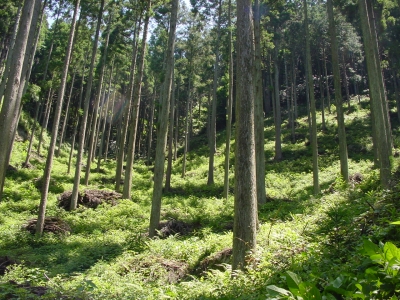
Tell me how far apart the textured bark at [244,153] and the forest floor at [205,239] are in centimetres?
38

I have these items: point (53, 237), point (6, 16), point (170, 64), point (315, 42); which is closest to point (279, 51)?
point (315, 42)

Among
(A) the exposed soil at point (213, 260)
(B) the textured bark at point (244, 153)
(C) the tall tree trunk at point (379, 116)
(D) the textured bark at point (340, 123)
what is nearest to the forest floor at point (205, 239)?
(A) the exposed soil at point (213, 260)

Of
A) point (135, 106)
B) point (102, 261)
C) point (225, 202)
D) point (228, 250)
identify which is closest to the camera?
point (228, 250)

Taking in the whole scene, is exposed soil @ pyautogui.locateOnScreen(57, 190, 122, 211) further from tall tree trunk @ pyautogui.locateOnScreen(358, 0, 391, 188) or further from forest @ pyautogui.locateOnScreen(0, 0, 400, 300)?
tall tree trunk @ pyautogui.locateOnScreen(358, 0, 391, 188)

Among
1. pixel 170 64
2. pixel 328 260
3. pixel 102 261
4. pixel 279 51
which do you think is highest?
pixel 279 51

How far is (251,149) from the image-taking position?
6055mm

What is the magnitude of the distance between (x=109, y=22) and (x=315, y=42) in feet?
82.4

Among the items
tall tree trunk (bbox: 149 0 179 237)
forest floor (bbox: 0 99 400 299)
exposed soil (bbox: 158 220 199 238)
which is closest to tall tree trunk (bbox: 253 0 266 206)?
forest floor (bbox: 0 99 400 299)

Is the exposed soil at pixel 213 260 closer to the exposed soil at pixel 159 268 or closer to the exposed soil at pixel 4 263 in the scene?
the exposed soil at pixel 159 268

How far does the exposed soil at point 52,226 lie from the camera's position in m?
12.5

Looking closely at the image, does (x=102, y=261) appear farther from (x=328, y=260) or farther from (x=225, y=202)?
(x=225, y=202)

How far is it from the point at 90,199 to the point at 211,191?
8136 mm

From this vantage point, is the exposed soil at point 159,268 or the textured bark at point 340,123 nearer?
the exposed soil at point 159,268

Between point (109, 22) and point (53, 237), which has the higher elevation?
point (109, 22)
